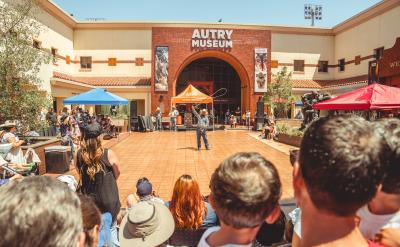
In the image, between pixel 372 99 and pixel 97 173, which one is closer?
pixel 97 173

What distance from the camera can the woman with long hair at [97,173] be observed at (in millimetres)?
3494

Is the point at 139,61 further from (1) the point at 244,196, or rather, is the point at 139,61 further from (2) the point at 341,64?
(1) the point at 244,196

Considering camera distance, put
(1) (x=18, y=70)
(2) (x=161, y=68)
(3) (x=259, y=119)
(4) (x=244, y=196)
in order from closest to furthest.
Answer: (4) (x=244, y=196), (1) (x=18, y=70), (3) (x=259, y=119), (2) (x=161, y=68)

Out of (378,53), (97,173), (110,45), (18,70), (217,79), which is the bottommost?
(97,173)

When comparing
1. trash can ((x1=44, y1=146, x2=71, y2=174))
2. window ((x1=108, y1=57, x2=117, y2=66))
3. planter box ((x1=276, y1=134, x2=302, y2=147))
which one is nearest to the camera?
trash can ((x1=44, y1=146, x2=71, y2=174))

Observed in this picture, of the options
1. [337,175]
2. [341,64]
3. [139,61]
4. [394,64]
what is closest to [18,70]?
[337,175]

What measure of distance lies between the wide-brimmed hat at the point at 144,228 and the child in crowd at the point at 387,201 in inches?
67.1

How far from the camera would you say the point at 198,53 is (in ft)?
89.7

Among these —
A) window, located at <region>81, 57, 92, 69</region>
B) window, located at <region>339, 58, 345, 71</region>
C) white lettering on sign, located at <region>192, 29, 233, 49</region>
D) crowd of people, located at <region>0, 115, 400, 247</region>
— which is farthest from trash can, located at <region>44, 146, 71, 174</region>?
window, located at <region>339, 58, 345, 71</region>

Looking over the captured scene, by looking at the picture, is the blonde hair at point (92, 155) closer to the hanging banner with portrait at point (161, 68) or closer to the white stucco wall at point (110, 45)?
the hanging banner with portrait at point (161, 68)

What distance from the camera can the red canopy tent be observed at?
645 centimetres

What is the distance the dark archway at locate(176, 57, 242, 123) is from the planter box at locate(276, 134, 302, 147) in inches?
557

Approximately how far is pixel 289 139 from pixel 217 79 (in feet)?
54.2

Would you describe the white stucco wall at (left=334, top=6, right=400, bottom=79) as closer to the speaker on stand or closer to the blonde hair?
the speaker on stand
